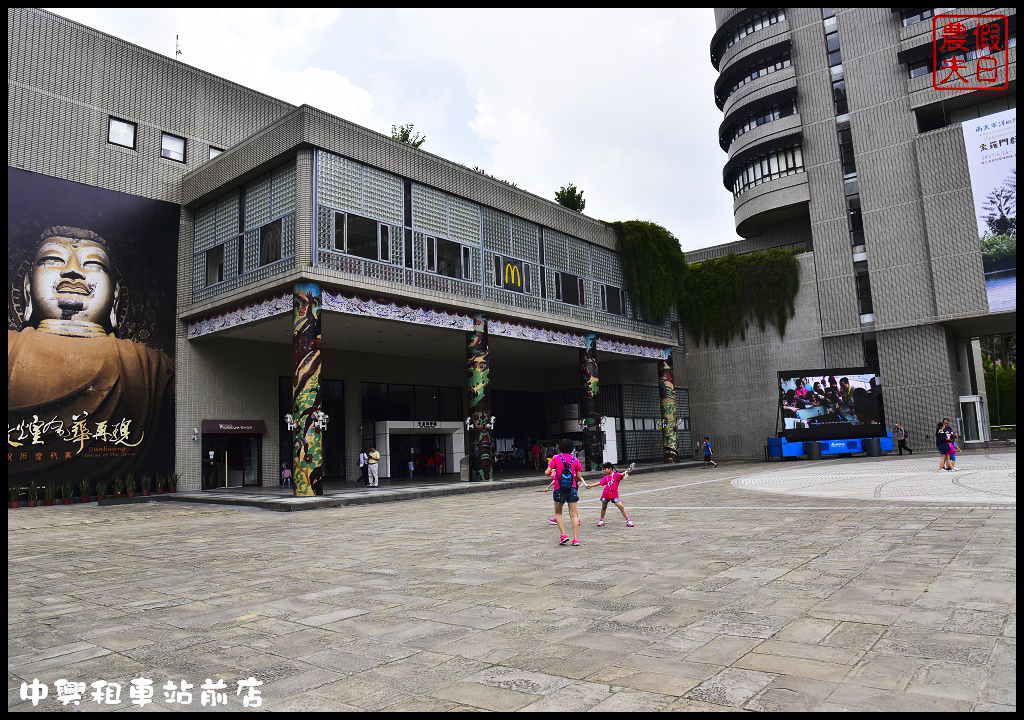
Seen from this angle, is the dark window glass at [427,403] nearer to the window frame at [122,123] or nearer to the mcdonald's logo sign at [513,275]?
the mcdonald's logo sign at [513,275]

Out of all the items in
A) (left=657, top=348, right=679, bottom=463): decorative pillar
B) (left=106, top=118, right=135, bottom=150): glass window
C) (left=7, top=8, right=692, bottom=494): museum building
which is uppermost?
(left=106, top=118, right=135, bottom=150): glass window

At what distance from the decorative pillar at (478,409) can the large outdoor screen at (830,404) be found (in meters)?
16.9

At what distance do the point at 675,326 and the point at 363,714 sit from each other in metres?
42.5

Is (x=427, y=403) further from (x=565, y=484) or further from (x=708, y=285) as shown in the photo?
Result: (x=565, y=484)

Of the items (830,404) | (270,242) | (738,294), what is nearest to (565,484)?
(270,242)

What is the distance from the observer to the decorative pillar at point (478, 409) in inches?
1003

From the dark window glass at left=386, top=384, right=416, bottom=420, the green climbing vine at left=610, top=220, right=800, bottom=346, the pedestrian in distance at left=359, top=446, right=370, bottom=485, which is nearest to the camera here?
the pedestrian in distance at left=359, top=446, right=370, bottom=485

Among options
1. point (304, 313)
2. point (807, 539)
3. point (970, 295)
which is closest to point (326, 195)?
point (304, 313)

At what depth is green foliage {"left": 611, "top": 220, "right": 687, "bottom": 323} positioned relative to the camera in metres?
35.5

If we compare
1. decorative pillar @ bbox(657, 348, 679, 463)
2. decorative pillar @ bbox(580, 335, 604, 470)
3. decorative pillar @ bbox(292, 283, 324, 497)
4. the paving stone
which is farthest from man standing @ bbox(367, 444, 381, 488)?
the paving stone

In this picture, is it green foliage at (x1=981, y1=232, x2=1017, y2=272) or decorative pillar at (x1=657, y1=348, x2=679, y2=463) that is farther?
decorative pillar at (x1=657, y1=348, x2=679, y2=463)

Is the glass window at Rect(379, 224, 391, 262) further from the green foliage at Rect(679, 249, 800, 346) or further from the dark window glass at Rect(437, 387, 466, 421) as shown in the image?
the green foliage at Rect(679, 249, 800, 346)

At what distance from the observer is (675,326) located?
145ft

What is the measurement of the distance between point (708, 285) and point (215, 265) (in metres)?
29.7
